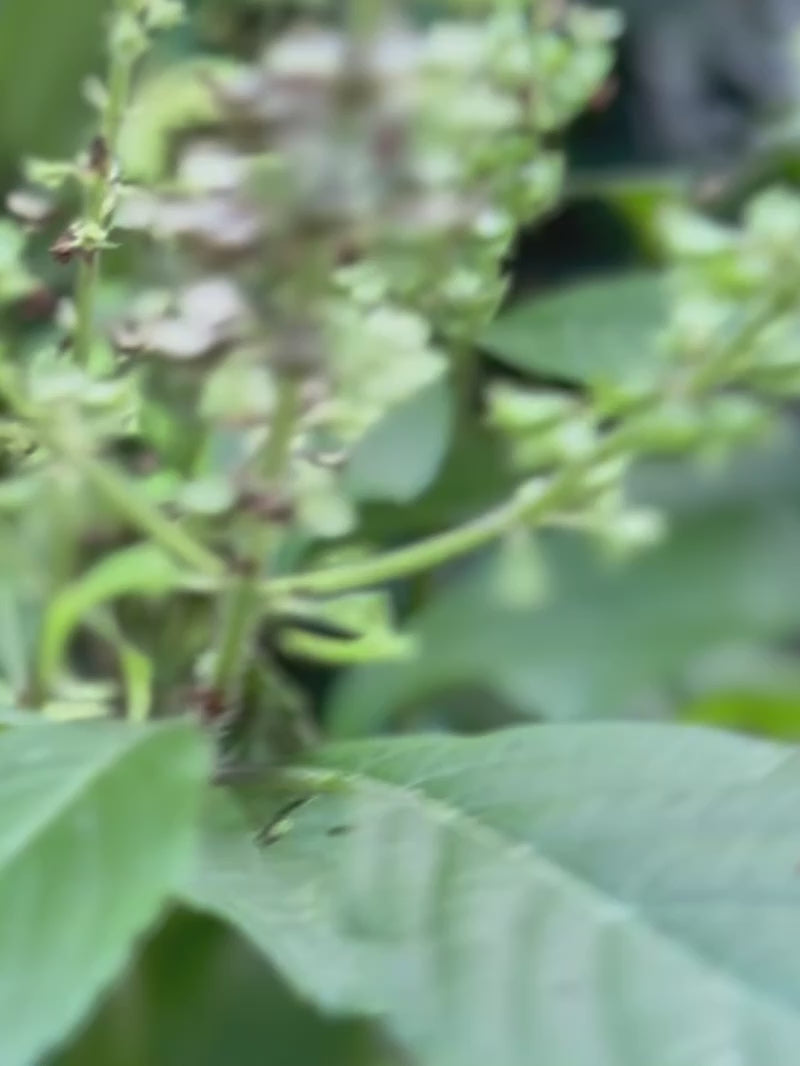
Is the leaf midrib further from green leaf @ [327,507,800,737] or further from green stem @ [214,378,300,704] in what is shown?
green leaf @ [327,507,800,737]

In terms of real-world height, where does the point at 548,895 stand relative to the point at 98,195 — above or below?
below

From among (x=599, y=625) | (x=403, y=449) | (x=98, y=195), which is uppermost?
(x=98, y=195)

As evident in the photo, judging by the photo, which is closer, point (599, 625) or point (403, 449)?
point (403, 449)

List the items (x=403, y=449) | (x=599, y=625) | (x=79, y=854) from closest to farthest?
(x=79, y=854)
(x=403, y=449)
(x=599, y=625)

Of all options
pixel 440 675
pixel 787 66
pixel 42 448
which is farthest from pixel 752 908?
pixel 787 66

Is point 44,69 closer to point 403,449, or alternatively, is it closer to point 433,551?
point 403,449

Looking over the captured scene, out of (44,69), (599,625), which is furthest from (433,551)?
(44,69)

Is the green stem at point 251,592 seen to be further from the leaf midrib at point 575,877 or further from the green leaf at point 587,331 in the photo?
the green leaf at point 587,331
